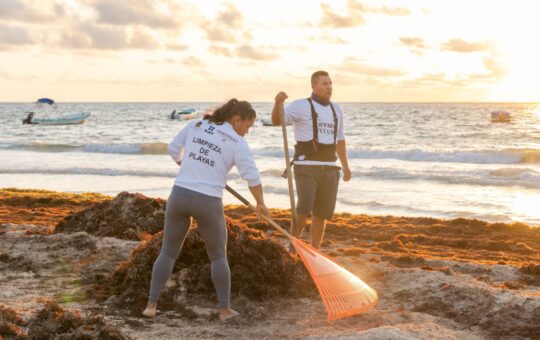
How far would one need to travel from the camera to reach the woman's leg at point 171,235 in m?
4.80

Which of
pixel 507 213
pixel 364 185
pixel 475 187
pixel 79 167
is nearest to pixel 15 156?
pixel 79 167

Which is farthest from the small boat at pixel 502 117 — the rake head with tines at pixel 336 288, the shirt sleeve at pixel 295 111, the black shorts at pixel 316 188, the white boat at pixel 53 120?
the rake head with tines at pixel 336 288

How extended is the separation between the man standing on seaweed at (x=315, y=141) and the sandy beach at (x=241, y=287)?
0.69 m

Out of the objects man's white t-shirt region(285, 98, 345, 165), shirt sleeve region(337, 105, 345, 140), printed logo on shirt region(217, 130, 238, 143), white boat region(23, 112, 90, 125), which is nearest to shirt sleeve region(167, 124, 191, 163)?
printed logo on shirt region(217, 130, 238, 143)

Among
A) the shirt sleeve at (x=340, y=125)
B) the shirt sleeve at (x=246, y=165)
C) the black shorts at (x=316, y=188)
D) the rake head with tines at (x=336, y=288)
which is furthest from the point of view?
the shirt sleeve at (x=340, y=125)

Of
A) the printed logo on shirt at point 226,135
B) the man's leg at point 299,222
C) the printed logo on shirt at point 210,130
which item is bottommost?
the man's leg at point 299,222

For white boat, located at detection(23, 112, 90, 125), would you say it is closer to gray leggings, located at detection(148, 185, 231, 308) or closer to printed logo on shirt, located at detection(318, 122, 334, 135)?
printed logo on shirt, located at detection(318, 122, 334, 135)

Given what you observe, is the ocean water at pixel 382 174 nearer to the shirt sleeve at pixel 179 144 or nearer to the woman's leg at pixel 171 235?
the shirt sleeve at pixel 179 144

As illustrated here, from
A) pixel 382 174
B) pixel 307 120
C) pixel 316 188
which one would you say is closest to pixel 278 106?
pixel 307 120

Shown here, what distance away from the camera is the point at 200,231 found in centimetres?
496

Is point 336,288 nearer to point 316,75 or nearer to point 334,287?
point 334,287

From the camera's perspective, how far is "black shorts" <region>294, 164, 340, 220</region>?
6.41 metres

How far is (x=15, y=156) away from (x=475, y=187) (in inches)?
869

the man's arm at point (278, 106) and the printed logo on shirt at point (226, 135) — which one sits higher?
the man's arm at point (278, 106)
